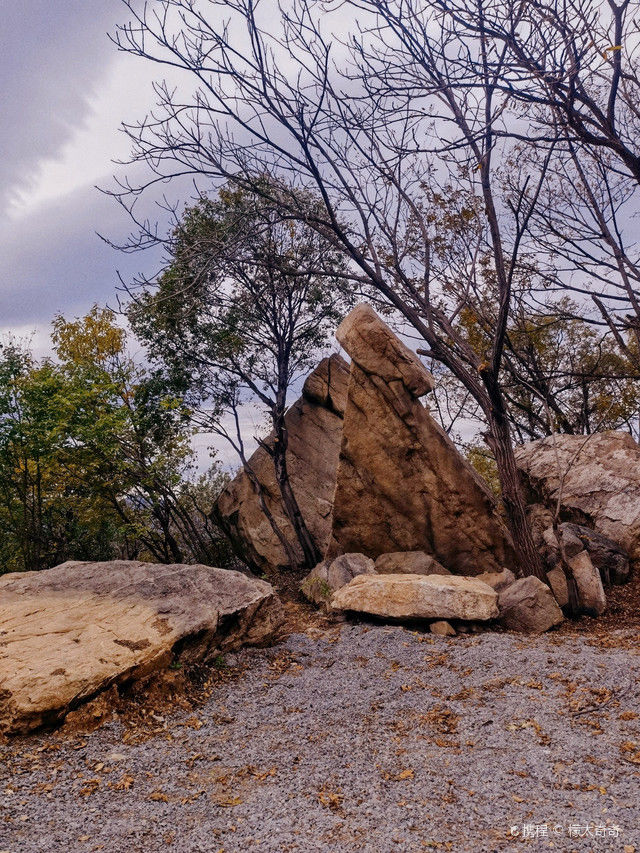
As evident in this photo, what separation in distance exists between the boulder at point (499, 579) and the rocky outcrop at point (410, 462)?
1.99 ft

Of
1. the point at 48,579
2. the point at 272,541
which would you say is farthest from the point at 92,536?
the point at 48,579

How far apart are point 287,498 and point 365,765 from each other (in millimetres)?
8848

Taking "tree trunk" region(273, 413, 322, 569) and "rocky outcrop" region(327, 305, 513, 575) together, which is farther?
"tree trunk" region(273, 413, 322, 569)

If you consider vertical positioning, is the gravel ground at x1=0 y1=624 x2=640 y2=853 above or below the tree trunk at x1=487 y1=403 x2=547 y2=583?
below

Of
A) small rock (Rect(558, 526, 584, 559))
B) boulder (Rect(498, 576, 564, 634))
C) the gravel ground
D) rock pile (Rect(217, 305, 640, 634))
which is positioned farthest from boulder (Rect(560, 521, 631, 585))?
the gravel ground

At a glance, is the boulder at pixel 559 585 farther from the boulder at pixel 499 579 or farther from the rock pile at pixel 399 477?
the rock pile at pixel 399 477

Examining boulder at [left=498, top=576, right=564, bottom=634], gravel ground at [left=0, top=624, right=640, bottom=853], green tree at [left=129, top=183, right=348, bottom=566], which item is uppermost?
green tree at [left=129, top=183, right=348, bottom=566]

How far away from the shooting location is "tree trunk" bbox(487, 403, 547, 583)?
346 inches

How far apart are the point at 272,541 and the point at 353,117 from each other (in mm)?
8956

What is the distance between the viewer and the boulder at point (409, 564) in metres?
9.73

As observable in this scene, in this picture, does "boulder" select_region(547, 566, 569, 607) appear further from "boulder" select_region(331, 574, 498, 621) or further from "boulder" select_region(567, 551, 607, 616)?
"boulder" select_region(331, 574, 498, 621)

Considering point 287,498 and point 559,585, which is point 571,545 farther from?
point 287,498

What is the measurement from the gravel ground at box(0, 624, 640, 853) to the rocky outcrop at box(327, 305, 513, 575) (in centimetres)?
345

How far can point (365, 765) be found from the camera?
4602mm
